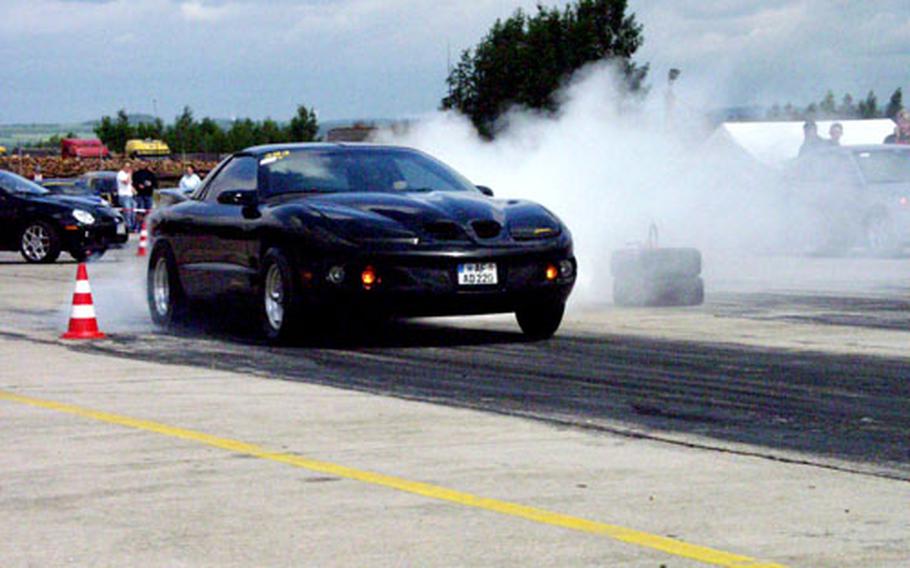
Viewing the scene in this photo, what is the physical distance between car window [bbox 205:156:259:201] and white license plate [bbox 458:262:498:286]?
6.78 feet

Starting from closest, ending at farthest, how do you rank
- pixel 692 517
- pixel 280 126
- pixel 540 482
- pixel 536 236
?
pixel 692 517
pixel 540 482
pixel 536 236
pixel 280 126

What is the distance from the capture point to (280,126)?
13450 centimetres

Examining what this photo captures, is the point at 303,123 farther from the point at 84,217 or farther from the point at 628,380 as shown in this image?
the point at 628,380

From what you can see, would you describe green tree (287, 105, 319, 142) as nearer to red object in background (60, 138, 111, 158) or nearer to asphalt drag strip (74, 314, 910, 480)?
red object in background (60, 138, 111, 158)

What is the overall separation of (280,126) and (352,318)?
12368 cm

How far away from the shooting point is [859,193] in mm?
24750

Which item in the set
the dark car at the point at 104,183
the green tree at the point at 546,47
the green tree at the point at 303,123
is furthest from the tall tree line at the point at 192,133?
the dark car at the point at 104,183

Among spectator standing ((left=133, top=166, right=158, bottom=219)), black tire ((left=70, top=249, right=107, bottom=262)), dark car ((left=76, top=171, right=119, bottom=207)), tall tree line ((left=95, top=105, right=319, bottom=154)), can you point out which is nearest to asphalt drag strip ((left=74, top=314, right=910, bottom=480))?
black tire ((left=70, top=249, right=107, bottom=262))

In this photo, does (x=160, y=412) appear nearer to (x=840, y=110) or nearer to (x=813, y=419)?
(x=813, y=419)

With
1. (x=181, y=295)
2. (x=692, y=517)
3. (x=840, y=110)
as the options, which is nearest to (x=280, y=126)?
(x=840, y=110)

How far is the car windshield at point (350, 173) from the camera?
12898 millimetres

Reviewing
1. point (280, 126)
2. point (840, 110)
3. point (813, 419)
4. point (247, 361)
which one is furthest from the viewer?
point (280, 126)

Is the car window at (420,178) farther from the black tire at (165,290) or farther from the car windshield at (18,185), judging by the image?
the car windshield at (18,185)

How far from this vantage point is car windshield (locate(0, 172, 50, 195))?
26.9 m
